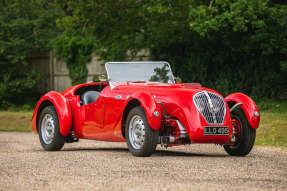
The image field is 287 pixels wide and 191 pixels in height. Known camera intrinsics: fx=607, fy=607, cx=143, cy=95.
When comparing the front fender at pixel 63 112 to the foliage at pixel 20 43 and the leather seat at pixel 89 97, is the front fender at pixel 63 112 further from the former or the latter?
the foliage at pixel 20 43

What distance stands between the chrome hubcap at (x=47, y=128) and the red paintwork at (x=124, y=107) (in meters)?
0.28

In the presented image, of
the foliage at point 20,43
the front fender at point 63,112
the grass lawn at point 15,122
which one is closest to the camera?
the front fender at point 63,112

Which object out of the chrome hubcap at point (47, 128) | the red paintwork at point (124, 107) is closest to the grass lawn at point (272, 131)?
the red paintwork at point (124, 107)

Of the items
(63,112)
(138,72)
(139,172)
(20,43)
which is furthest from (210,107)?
(20,43)

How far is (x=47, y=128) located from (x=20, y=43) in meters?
16.6

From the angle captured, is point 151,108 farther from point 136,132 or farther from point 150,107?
point 136,132

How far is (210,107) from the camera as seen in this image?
30.8 feet

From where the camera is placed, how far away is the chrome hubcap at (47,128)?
1162cm

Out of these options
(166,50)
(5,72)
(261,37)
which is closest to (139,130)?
(261,37)

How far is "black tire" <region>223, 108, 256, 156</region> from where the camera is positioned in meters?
10.0

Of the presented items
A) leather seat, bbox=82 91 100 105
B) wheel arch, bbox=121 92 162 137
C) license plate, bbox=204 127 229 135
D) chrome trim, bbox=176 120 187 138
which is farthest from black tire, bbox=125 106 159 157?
leather seat, bbox=82 91 100 105

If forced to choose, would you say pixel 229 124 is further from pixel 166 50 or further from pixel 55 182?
pixel 166 50

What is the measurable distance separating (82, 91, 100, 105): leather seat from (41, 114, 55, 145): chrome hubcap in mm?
765

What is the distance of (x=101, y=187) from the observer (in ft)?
21.7
